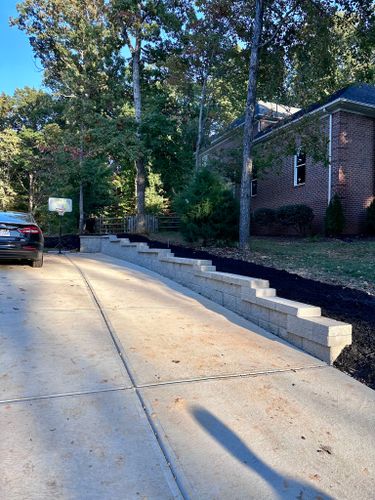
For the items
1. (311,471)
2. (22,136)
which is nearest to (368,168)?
(311,471)

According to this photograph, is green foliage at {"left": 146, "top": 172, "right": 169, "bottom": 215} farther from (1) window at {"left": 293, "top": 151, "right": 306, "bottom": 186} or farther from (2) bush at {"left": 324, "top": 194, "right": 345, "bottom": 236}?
(2) bush at {"left": 324, "top": 194, "right": 345, "bottom": 236}

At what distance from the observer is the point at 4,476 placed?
207 cm

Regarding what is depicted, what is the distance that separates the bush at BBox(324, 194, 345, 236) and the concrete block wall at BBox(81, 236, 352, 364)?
7.81 meters

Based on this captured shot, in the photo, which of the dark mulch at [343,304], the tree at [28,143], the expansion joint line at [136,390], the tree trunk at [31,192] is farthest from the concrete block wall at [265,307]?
the tree trunk at [31,192]

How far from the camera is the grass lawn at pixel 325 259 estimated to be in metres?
7.11

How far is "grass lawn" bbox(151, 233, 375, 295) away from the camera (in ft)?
23.3

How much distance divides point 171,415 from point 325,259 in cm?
747

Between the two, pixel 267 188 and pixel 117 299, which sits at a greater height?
pixel 267 188

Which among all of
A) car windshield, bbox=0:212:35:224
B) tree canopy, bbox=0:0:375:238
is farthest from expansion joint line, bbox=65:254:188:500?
tree canopy, bbox=0:0:375:238

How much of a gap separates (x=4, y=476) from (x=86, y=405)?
79cm

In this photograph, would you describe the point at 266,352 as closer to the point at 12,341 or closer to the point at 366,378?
the point at 366,378

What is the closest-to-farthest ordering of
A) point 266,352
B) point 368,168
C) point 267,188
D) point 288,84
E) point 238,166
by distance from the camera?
1. point 266,352
2. point 288,84
3. point 368,168
4. point 238,166
5. point 267,188

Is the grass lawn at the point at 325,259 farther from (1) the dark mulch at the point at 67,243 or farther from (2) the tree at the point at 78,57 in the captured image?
(2) the tree at the point at 78,57

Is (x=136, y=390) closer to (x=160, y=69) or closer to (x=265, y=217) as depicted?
(x=265, y=217)
